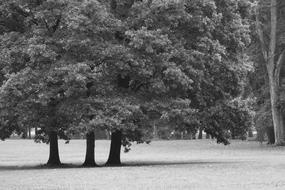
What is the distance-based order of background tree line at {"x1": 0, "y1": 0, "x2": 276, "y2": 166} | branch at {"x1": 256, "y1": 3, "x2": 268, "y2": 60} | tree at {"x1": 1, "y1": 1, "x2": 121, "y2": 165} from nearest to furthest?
1. tree at {"x1": 1, "y1": 1, "x2": 121, "y2": 165}
2. background tree line at {"x1": 0, "y1": 0, "x2": 276, "y2": 166}
3. branch at {"x1": 256, "y1": 3, "x2": 268, "y2": 60}

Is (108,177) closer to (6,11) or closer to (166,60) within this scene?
(166,60)

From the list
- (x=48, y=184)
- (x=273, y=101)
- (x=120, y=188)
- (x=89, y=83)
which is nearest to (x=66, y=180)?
(x=48, y=184)

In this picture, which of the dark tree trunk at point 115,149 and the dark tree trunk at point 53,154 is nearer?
the dark tree trunk at point 115,149

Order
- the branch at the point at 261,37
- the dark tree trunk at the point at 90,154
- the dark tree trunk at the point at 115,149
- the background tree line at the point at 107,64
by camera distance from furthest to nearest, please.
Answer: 1. the branch at the point at 261,37
2. the dark tree trunk at the point at 115,149
3. the dark tree trunk at the point at 90,154
4. the background tree line at the point at 107,64

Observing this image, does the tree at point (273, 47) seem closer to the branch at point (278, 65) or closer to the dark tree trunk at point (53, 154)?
the branch at point (278, 65)

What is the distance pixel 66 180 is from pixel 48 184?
170cm

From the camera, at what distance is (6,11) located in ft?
114

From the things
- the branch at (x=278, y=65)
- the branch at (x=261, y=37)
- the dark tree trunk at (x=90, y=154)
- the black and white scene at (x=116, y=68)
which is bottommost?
the dark tree trunk at (x=90, y=154)

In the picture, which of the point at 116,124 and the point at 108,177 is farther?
the point at 116,124

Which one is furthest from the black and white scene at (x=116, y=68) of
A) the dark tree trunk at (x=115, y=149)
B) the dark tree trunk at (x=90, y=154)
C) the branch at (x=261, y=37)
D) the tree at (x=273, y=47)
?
the branch at (x=261, y=37)

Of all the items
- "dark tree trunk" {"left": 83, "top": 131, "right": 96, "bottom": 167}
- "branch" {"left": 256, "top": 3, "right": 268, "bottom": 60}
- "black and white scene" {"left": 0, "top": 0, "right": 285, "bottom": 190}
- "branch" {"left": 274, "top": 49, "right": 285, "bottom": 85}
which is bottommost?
"dark tree trunk" {"left": 83, "top": 131, "right": 96, "bottom": 167}

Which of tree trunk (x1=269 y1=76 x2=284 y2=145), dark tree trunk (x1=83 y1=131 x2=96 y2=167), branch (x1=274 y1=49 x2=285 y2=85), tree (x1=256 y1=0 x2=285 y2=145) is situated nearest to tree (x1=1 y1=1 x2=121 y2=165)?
dark tree trunk (x1=83 y1=131 x2=96 y2=167)

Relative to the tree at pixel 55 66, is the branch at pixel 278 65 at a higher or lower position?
higher

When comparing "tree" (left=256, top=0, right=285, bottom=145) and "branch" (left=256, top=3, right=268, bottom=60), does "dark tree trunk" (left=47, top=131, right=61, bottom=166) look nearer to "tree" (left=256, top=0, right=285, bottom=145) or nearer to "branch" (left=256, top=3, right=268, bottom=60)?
"tree" (left=256, top=0, right=285, bottom=145)
